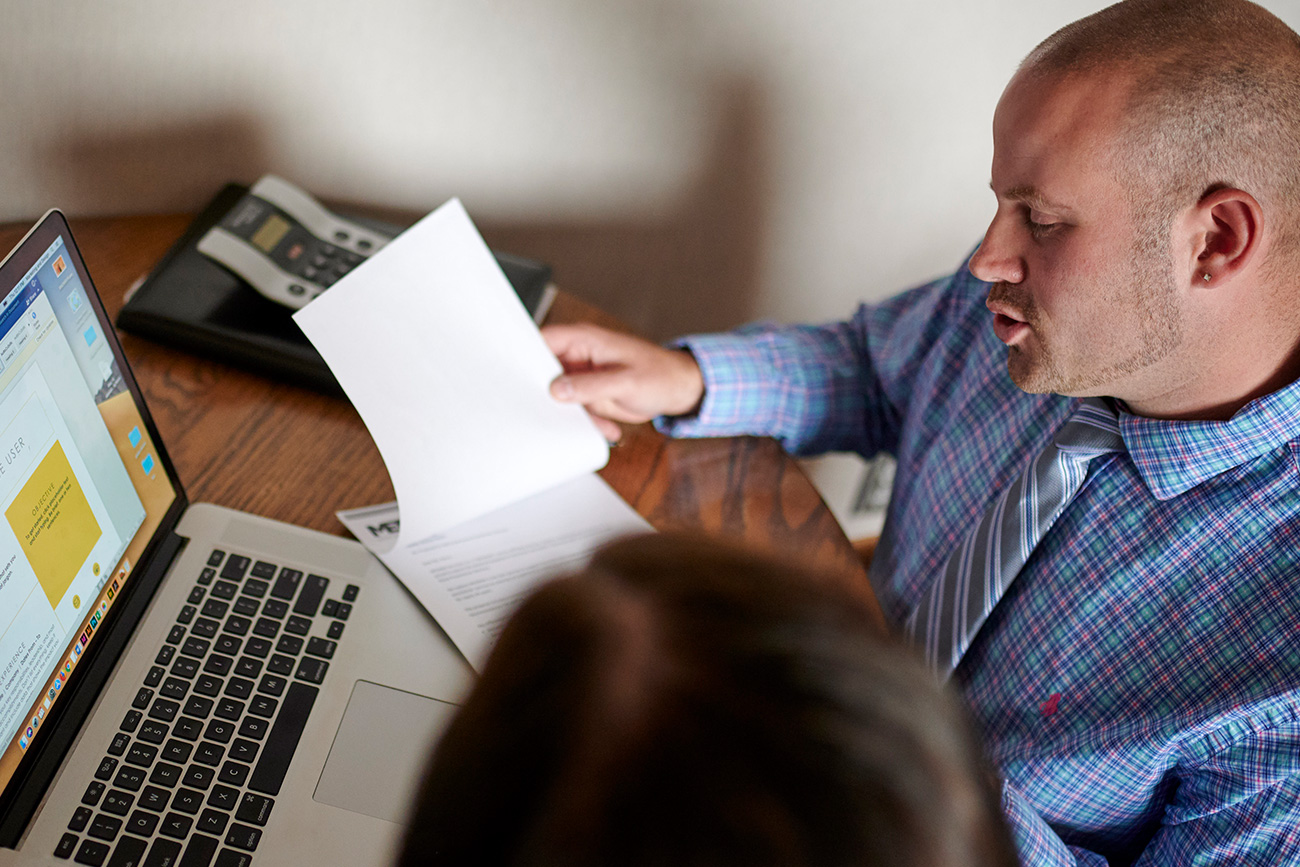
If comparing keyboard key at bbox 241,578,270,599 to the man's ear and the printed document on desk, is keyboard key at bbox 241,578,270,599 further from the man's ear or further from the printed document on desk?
the man's ear

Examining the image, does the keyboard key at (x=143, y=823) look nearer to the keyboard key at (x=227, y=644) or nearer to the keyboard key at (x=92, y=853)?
the keyboard key at (x=92, y=853)

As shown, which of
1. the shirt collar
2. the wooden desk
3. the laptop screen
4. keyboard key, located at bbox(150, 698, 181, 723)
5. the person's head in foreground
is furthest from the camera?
the wooden desk

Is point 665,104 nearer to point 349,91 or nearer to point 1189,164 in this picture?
point 349,91

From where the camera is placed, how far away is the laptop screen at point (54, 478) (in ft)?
1.75

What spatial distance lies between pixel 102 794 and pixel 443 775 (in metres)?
0.44

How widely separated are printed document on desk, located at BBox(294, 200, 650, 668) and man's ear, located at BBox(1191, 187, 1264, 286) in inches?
20.5

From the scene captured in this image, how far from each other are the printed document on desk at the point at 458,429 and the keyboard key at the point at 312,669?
0.31ft

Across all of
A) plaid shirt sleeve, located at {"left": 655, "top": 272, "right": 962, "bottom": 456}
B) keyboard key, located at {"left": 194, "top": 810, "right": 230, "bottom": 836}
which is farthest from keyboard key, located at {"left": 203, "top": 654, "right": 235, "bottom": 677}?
plaid shirt sleeve, located at {"left": 655, "top": 272, "right": 962, "bottom": 456}

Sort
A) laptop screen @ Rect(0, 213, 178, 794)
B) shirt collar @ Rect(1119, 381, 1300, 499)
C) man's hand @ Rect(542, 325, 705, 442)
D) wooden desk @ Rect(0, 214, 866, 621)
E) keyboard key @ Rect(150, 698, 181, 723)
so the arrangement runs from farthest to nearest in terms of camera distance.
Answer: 1. man's hand @ Rect(542, 325, 705, 442)
2. wooden desk @ Rect(0, 214, 866, 621)
3. shirt collar @ Rect(1119, 381, 1300, 499)
4. keyboard key @ Rect(150, 698, 181, 723)
5. laptop screen @ Rect(0, 213, 178, 794)

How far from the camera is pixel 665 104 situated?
3.98 feet

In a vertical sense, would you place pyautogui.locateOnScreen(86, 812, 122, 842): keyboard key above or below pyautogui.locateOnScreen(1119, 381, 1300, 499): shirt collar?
below

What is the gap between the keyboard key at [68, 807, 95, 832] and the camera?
22.6 inches

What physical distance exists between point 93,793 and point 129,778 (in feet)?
0.07

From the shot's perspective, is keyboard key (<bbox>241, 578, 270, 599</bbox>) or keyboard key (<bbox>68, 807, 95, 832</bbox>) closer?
keyboard key (<bbox>68, 807, 95, 832</bbox>)
